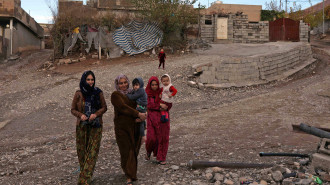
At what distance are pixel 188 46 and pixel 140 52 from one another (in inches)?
123

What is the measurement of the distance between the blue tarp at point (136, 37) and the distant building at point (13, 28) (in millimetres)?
7765

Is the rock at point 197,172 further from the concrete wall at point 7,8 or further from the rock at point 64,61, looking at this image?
the concrete wall at point 7,8

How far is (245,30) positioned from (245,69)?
10698 mm

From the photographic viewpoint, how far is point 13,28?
21.0m

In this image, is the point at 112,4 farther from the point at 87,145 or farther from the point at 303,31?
the point at 87,145

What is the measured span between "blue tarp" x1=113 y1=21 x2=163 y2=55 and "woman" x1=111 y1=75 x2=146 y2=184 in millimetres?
14125

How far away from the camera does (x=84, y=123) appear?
3602 mm

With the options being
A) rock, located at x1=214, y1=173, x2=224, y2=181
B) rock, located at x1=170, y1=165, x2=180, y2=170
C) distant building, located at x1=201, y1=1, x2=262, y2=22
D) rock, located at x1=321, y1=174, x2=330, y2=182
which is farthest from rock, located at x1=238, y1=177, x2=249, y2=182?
distant building, located at x1=201, y1=1, x2=262, y2=22

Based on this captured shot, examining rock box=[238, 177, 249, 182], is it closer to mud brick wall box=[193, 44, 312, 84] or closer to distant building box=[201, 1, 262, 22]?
mud brick wall box=[193, 44, 312, 84]

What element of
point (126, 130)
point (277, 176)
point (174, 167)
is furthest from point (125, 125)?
point (277, 176)

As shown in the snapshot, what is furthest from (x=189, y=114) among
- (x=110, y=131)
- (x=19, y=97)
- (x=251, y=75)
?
(x=19, y=97)

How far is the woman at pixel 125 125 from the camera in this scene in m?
3.67

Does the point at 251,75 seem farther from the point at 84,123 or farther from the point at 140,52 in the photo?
the point at 84,123

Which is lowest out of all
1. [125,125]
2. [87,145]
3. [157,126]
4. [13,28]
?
[87,145]
